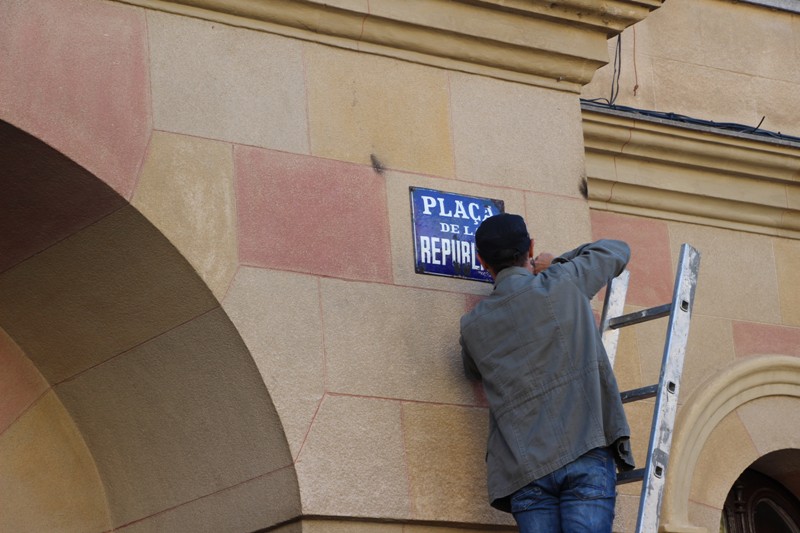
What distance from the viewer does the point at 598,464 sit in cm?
526

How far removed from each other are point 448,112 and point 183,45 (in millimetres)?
1088

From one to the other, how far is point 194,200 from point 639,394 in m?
1.73

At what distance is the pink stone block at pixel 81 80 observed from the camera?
5309 millimetres

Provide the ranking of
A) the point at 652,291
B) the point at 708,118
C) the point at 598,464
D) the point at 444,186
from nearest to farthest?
1. the point at 598,464
2. the point at 444,186
3. the point at 652,291
4. the point at 708,118

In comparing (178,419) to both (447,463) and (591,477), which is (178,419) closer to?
(447,463)

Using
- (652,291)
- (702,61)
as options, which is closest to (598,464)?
(652,291)

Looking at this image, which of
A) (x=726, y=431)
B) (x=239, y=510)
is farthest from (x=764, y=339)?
(x=239, y=510)

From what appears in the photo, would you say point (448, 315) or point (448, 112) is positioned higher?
point (448, 112)

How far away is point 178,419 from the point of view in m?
5.72

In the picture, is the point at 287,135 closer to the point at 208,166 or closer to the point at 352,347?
the point at 208,166

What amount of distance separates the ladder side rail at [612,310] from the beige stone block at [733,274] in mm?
1321

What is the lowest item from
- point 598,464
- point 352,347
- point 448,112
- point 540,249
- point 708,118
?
point 598,464

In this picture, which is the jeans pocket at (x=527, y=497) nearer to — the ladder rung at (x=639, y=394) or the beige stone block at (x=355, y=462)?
the beige stone block at (x=355, y=462)

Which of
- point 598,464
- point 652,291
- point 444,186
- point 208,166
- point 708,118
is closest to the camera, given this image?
point 598,464
